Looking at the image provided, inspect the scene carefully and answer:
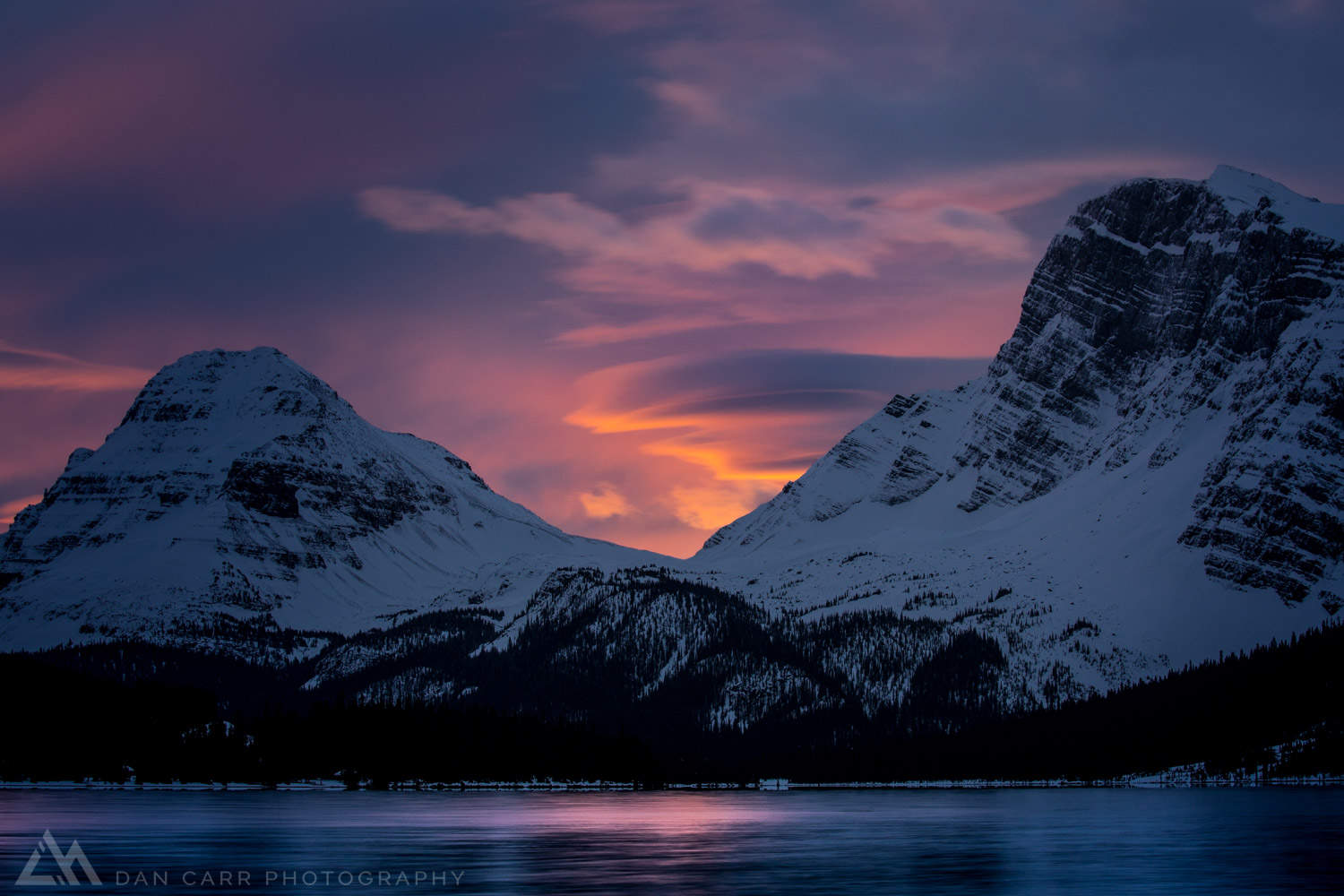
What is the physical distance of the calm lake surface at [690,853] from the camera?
110750 millimetres

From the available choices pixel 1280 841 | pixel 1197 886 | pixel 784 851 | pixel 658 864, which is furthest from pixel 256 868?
pixel 1280 841

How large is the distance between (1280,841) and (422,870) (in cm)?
8098

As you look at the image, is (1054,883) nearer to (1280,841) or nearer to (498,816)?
(1280,841)

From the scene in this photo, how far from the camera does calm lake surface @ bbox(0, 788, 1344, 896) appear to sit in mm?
110750

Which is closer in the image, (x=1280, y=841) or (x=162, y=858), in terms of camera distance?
(x=162, y=858)

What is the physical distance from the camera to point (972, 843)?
150500 mm

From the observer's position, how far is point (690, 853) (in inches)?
5492

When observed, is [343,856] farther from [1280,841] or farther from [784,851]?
[1280,841]

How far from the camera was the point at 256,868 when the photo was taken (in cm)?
12025

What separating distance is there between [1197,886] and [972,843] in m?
42.4

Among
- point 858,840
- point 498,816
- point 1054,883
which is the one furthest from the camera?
point 498,816

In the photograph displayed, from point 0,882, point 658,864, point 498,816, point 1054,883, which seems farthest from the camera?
point 498,816

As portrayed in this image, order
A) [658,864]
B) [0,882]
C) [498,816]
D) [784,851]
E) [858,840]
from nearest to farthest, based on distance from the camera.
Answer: [0,882] → [658,864] → [784,851] → [858,840] → [498,816]

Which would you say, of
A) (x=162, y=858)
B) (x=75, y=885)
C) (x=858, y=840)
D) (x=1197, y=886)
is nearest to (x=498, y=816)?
(x=858, y=840)
